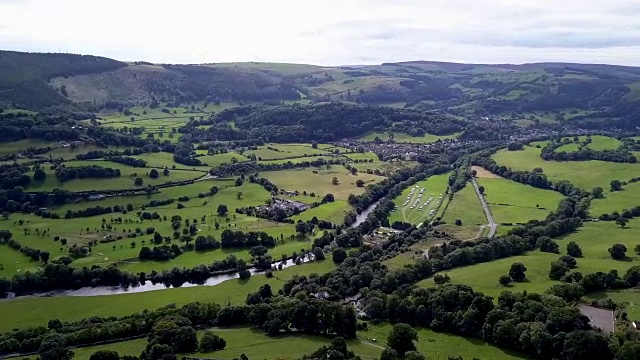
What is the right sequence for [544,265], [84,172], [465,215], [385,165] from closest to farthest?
A: [544,265] < [465,215] < [84,172] < [385,165]

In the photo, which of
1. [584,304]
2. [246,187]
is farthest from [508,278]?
[246,187]

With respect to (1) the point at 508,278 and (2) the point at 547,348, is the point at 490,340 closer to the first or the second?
(2) the point at 547,348

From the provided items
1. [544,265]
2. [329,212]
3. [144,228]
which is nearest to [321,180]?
[329,212]

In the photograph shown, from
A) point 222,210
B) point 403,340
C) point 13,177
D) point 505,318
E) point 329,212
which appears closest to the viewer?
point 403,340

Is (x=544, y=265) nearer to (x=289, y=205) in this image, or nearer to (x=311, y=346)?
(x=311, y=346)

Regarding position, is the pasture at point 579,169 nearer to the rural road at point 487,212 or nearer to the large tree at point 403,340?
the rural road at point 487,212

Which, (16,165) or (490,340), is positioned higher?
(16,165)
